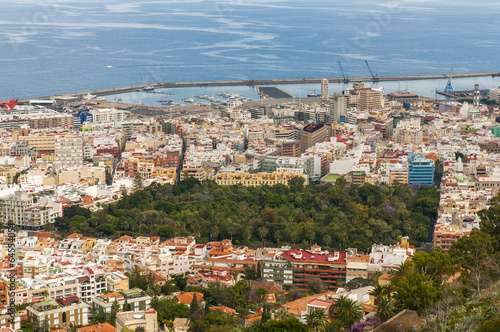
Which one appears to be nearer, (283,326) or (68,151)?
(283,326)

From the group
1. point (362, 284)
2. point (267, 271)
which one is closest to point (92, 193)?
point (267, 271)

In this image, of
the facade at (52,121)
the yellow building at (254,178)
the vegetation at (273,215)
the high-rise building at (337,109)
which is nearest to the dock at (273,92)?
the high-rise building at (337,109)

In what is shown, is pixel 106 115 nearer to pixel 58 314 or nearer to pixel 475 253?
pixel 58 314

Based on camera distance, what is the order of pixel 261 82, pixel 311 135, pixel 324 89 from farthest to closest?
pixel 261 82, pixel 324 89, pixel 311 135

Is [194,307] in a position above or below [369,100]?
below

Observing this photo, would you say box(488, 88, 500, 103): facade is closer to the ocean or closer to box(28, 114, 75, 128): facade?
the ocean

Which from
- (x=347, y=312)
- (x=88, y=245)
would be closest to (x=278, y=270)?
(x=88, y=245)
